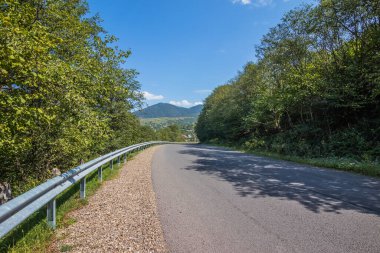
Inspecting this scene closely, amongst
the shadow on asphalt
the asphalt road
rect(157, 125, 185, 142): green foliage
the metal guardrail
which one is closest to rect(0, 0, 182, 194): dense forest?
the metal guardrail

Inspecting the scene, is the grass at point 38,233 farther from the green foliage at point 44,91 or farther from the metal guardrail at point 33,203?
the green foliage at point 44,91

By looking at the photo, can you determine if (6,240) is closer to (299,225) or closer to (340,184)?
(299,225)

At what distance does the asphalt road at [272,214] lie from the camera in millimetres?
3856

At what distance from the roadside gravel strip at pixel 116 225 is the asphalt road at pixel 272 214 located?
0.87ft

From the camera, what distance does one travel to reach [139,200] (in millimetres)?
6602

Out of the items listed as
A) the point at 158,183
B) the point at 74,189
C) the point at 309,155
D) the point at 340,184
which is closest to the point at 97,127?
the point at 74,189

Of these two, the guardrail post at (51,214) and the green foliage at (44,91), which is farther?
the green foliage at (44,91)

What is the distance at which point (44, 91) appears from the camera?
6.10 metres

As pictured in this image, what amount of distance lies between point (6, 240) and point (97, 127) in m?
3.56

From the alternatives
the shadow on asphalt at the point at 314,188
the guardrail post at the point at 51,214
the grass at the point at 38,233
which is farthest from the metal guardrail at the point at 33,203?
the shadow on asphalt at the point at 314,188

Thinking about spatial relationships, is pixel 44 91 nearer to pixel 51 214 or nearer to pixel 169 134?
pixel 51 214

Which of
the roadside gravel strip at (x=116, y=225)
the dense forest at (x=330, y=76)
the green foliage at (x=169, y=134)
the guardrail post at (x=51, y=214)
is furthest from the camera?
the green foliage at (x=169, y=134)

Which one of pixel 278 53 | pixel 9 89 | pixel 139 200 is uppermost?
pixel 278 53

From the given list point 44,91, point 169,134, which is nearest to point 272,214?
point 44,91
